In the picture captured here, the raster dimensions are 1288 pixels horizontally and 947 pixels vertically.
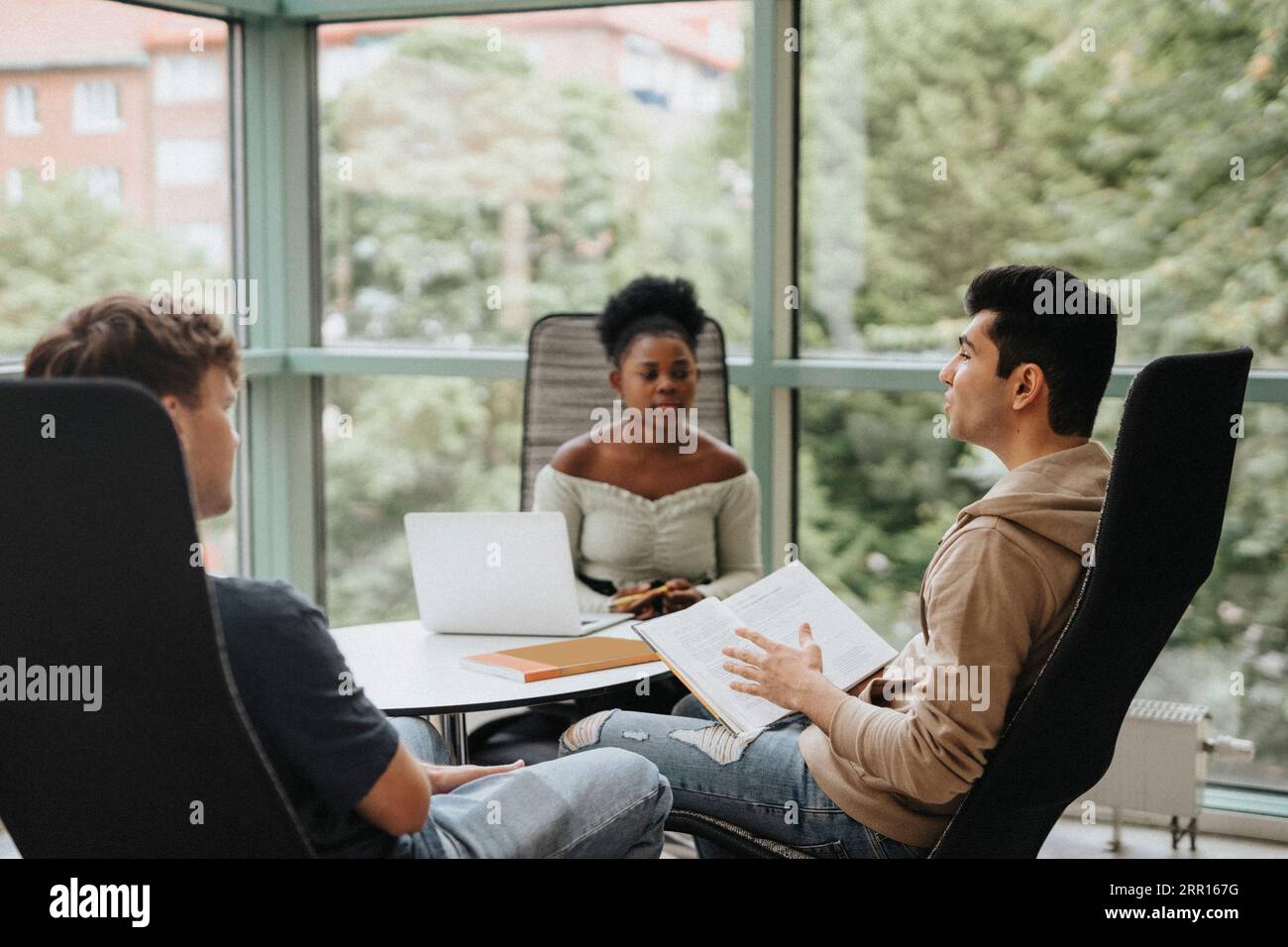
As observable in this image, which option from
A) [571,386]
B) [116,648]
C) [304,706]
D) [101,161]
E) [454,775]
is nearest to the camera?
[116,648]

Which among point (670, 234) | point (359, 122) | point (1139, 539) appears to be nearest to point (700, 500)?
point (670, 234)

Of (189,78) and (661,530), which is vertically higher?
(189,78)

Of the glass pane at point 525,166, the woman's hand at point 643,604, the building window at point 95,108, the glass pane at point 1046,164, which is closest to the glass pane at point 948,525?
the glass pane at point 1046,164

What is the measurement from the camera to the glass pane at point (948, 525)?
10.4ft

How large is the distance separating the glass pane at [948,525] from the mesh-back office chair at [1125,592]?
1.60 metres

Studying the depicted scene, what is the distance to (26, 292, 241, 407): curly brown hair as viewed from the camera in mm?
1361

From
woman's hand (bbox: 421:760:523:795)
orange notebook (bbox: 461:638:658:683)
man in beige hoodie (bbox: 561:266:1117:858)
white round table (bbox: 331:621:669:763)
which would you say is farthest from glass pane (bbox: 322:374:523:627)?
woman's hand (bbox: 421:760:523:795)

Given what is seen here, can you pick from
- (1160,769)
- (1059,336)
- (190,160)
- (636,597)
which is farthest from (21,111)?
(1160,769)

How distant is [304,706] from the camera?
4.64ft

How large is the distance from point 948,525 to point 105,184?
2.47 m

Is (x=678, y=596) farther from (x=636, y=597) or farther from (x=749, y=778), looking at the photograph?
(x=749, y=778)

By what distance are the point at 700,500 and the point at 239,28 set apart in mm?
2268
